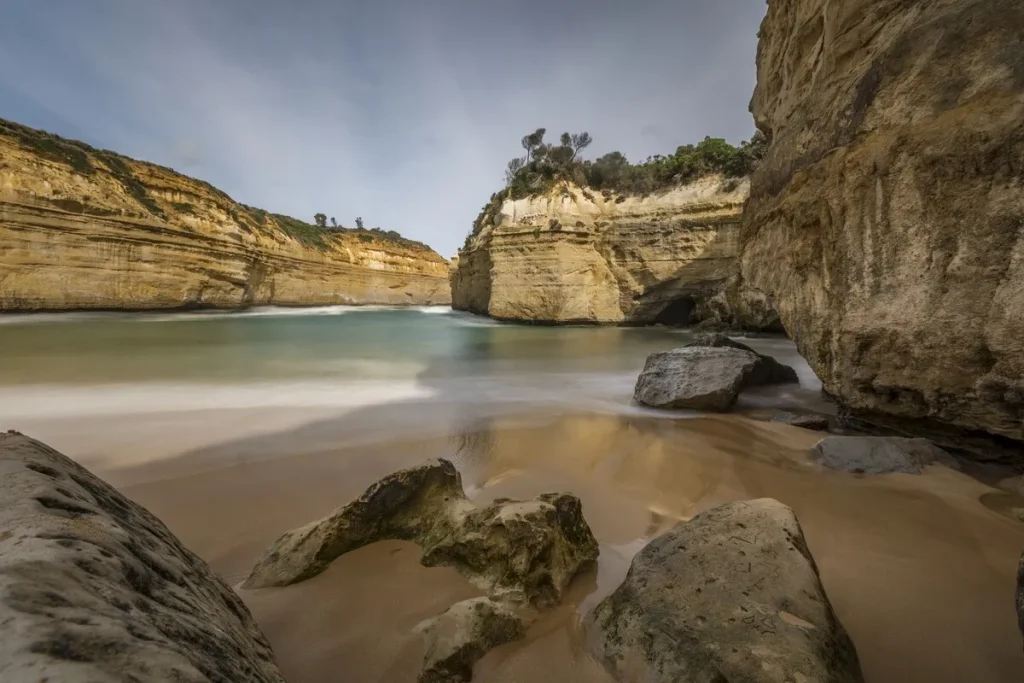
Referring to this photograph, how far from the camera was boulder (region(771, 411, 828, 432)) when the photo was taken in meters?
3.86

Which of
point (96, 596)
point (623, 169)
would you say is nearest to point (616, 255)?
point (623, 169)

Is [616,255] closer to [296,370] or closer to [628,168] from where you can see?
[628,168]

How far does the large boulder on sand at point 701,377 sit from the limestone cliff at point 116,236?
2050 cm

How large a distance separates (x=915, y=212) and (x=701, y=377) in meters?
2.41

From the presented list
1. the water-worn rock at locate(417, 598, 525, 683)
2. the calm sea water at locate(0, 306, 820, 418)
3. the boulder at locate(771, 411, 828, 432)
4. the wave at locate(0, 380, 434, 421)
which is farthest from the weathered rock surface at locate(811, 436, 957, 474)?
the wave at locate(0, 380, 434, 421)

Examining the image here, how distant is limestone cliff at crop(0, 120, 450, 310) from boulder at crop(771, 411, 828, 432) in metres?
21.9

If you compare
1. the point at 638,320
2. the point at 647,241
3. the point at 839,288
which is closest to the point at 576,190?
the point at 647,241

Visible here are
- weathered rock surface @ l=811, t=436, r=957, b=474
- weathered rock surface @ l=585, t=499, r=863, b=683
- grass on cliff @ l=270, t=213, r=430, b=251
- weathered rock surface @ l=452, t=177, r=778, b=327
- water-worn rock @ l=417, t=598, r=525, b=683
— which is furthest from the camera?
grass on cliff @ l=270, t=213, r=430, b=251

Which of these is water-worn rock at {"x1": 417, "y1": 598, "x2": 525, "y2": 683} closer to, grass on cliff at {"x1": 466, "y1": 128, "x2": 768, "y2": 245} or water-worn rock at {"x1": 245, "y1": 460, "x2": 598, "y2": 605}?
water-worn rock at {"x1": 245, "y1": 460, "x2": 598, "y2": 605}

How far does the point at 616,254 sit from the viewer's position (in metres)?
17.4

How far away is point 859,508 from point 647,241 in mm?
15444

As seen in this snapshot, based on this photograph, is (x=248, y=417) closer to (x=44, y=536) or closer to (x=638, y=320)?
(x=44, y=536)

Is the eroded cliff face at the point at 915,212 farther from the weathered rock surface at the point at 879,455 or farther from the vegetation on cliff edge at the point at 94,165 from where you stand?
the vegetation on cliff edge at the point at 94,165

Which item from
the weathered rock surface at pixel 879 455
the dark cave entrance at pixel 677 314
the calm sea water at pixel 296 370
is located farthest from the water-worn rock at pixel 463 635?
the dark cave entrance at pixel 677 314
